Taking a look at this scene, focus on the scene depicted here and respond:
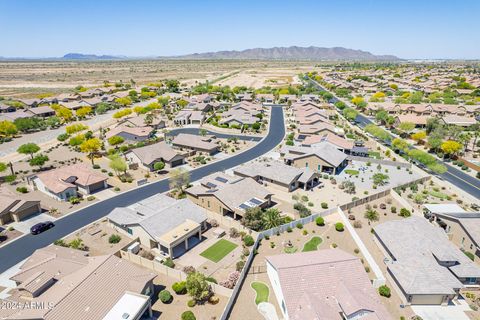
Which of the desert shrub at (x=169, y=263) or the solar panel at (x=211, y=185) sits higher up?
the solar panel at (x=211, y=185)

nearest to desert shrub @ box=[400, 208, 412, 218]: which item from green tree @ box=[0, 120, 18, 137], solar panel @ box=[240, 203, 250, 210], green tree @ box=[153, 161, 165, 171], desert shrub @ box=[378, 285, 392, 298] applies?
desert shrub @ box=[378, 285, 392, 298]

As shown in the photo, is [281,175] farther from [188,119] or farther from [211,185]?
[188,119]

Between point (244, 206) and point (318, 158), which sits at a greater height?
point (318, 158)

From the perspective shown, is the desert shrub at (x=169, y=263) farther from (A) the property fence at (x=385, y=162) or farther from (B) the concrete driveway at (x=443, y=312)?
(A) the property fence at (x=385, y=162)

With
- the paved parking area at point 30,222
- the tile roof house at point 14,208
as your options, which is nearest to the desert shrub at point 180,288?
the paved parking area at point 30,222

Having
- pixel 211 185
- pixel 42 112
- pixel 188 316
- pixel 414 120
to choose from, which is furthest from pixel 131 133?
pixel 414 120
